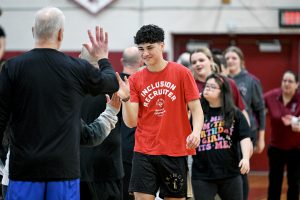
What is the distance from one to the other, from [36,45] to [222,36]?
9128mm

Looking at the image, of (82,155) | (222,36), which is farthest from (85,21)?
(82,155)

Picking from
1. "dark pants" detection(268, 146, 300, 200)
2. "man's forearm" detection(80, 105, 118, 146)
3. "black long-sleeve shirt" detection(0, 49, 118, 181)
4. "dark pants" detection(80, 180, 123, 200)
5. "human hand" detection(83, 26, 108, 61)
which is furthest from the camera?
"dark pants" detection(268, 146, 300, 200)

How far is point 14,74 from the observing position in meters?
3.48

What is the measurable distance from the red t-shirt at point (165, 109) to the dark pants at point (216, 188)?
771mm

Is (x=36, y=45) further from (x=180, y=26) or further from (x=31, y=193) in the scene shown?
(x=180, y=26)

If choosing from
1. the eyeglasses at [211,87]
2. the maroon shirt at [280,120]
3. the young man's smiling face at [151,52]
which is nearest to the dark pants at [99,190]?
the young man's smiling face at [151,52]

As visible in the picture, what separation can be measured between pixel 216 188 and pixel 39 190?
2635 millimetres

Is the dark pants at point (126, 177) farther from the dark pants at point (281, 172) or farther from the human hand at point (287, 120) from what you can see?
the human hand at point (287, 120)

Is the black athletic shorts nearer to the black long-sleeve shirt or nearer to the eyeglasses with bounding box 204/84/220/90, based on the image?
the eyeglasses with bounding box 204/84/220/90

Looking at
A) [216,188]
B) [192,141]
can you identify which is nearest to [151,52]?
[192,141]

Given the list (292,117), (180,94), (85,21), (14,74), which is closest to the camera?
(14,74)

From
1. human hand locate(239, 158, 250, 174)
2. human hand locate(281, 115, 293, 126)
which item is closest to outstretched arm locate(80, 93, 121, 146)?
human hand locate(239, 158, 250, 174)

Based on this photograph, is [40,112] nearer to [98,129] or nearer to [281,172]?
[98,129]

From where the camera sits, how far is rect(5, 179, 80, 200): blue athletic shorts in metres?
3.49
